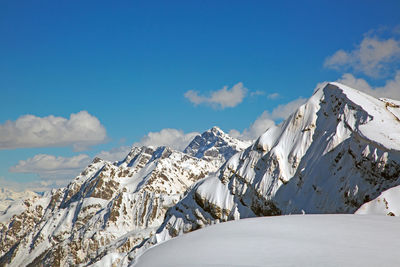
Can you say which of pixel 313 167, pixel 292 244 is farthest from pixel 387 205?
pixel 313 167

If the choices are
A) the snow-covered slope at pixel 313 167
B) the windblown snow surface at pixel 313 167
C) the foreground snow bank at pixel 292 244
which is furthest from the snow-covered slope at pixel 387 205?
the snow-covered slope at pixel 313 167

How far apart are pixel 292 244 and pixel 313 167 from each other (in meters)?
61.5

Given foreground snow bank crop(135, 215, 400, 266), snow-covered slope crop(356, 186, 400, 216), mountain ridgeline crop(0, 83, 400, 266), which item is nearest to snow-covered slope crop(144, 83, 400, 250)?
mountain ridgeline crop(0, 83, 400, 266)

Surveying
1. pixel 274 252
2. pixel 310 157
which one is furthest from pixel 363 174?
pixel 274 252

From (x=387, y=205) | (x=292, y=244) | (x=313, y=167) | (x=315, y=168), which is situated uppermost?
(x=313, y=167)

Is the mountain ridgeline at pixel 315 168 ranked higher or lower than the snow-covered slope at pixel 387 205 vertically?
higher

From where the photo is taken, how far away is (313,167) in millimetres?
72750

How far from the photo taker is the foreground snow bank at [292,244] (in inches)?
484

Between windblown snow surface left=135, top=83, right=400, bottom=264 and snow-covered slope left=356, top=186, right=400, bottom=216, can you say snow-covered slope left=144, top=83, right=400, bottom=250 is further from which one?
snow-covered slope left=356, top=186, right=400, bottom=216

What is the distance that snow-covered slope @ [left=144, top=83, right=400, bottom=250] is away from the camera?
5701 centimetres

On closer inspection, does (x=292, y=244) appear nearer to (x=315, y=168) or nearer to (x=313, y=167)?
(x=315, y=168)

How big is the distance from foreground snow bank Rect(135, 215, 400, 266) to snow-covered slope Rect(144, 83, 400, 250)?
36441 millimetres

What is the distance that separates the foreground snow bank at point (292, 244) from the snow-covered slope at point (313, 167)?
3644 centimetres

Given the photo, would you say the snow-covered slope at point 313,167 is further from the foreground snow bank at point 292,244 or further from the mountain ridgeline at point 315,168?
the foreground snow bank at point 292,244
